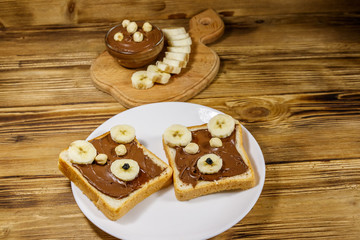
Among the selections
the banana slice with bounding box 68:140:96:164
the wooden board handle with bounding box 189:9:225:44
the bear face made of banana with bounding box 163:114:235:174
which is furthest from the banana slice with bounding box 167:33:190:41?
the banana slice with bounding box 68:140:96:164

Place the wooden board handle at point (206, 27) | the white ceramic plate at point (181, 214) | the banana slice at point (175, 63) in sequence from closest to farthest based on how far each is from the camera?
1. the white ceramic plate at point (181, 214)
2. the banana slice at point (175, 63)
3. the wooden board handle at point (206, 27)

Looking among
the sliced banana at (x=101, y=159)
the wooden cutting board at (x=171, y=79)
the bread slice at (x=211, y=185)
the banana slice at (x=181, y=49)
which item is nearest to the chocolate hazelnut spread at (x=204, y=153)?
the bread slice at (x=211, y=185)

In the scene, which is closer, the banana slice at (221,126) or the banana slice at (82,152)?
the banana slice at (82,152)

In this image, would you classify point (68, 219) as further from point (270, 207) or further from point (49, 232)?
point (270, 207)

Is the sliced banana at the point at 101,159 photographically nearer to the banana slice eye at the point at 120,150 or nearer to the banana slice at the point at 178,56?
the banana slice eye at the point at 120,150

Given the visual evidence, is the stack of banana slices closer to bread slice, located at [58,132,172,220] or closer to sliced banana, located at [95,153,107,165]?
bread slice, located at [58,132,172,220]

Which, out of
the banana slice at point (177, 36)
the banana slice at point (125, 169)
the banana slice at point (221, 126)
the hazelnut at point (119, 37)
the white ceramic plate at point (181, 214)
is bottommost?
the white ceramic plate at point (181, 214)

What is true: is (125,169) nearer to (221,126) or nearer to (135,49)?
(221,126)
